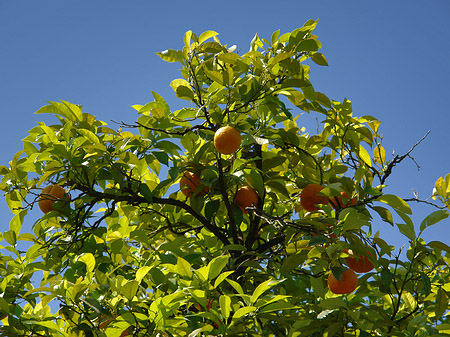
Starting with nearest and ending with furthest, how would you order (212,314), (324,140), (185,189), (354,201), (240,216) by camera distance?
1. (212,314)
2. (354,201)
3. (240,216)
4. (185,189)
5. (324,140)

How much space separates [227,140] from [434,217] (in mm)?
977

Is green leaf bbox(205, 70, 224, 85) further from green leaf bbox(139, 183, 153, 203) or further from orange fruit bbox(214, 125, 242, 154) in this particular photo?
green leaf bbox(139, 183, 153, 203)

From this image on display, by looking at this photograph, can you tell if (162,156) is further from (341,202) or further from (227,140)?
(341,202)

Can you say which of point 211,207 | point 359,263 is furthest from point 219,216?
point 359,263

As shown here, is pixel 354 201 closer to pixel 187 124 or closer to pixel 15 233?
pixel 187 124

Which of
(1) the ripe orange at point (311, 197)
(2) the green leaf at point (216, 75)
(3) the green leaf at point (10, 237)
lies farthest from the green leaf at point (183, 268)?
(3) the green leaf at point (10, 237)

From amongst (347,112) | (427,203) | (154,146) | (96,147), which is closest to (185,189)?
(154,146)

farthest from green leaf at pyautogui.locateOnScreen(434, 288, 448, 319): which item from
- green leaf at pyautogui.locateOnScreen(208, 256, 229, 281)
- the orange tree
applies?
green leaf at pyautogui.locateOnScreen(208, 256, 229, 281)

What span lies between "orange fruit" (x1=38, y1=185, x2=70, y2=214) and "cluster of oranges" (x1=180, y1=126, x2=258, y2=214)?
2.10 ft

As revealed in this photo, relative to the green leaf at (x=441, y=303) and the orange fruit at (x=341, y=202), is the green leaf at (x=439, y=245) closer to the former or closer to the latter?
the green leaf at (x=441, y=303)

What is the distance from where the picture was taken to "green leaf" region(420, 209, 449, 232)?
2113 mm

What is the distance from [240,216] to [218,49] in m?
0.91

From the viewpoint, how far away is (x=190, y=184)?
2.50 metres

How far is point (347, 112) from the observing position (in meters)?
2.61
